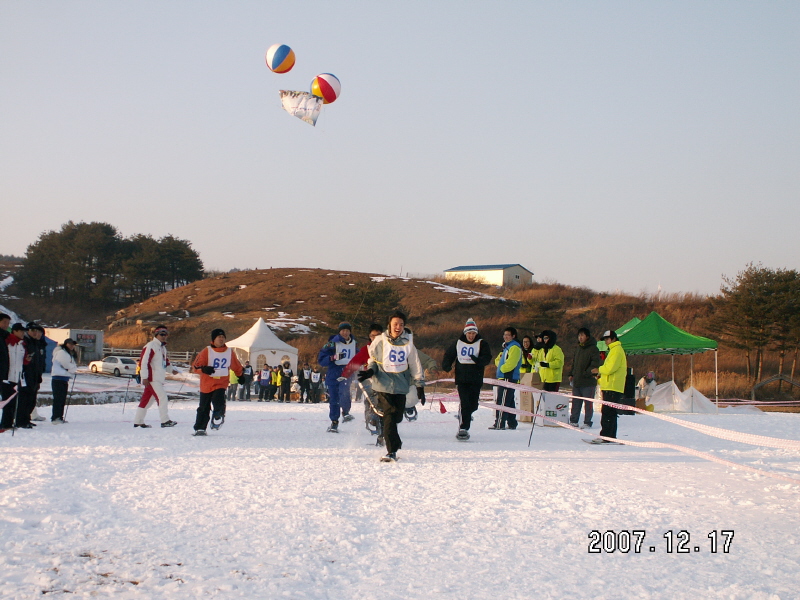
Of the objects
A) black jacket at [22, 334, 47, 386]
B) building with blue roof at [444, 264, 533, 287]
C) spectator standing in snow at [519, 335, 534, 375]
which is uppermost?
building with blue roof at [444, 264, 533, 287]

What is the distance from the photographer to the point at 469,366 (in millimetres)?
10773

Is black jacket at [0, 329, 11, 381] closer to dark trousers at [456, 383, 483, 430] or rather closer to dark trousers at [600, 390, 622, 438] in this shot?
dark trousers at [456, 383, 483, 430]

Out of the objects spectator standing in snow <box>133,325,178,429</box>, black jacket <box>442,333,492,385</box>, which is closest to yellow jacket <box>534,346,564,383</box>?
black jacket <box>442,333,492,385</box>

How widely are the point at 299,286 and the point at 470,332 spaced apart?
229 feet

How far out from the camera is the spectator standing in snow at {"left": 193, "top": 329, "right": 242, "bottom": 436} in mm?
10672

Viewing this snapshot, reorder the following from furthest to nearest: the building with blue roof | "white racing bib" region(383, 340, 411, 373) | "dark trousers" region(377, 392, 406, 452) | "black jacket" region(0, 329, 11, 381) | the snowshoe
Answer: the building with blue roof
the snowshoe
"black jacket" region(0, 329, 11, 381)
"white racing bib" region(383, 340, 411, 373)
"dark trousers" region(377, 392, 406, 452)

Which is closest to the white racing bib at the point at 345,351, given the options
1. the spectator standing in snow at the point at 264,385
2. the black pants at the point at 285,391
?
the black pants at the point at 285,391

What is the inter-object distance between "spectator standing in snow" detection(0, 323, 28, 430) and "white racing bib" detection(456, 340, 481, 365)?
6.67 metres

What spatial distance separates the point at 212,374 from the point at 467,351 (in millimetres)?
3865

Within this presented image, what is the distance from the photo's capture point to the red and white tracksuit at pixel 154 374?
1170 cm

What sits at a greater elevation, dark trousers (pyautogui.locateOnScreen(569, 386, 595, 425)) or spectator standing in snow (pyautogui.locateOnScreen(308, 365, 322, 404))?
dark trousers (pyautogui.locateOnScreen(569, 386, 595, 425))

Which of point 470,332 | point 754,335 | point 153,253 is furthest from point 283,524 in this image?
point 153,253
